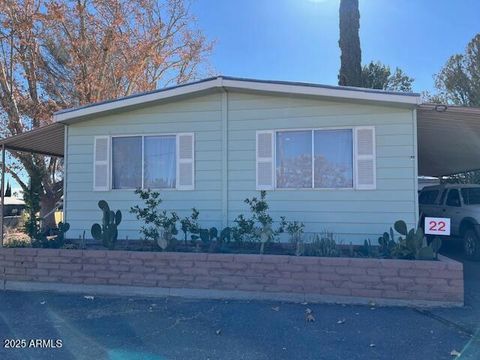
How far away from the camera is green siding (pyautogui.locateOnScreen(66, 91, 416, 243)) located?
27.7 ft

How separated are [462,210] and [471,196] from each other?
408 mm

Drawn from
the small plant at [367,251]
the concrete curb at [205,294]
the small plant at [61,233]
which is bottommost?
the concrete curb at [205,294]

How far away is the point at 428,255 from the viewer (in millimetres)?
6828

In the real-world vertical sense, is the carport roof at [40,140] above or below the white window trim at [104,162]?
above

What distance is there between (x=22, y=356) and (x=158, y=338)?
4.63ft

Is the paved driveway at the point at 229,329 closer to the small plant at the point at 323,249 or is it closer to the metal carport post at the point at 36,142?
the small plant at the point at 323,249

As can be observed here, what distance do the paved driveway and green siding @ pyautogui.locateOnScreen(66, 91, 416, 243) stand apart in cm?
235

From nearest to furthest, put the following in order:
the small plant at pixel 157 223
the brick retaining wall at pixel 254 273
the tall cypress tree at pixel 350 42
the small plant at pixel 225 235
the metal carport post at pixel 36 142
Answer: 1. the brick retaining wall at pixel 254 273
2. the small plant at pixel 157 223
3. the small plant at pixel 225 235
4. the metal carport post at pixel 36 142
5. the tall cypress tree at pixel 350 42

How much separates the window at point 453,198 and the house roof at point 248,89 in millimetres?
4490

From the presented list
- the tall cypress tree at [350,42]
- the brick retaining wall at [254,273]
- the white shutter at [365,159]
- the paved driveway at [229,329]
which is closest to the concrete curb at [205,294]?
the brick retaining wall at [254,273]

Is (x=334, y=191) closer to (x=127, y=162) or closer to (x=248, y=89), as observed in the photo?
(x=248, y=89)

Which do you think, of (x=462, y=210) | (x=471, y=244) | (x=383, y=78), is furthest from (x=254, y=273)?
(x=383, y=78)

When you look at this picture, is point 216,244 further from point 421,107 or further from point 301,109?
point 421,107

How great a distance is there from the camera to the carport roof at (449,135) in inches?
315
